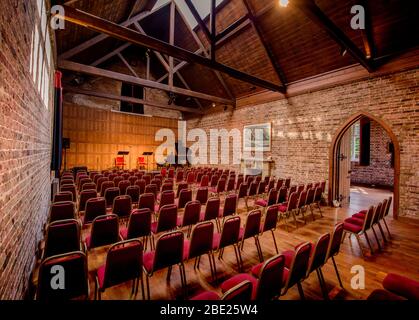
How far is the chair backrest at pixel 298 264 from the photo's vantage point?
208 centimetres

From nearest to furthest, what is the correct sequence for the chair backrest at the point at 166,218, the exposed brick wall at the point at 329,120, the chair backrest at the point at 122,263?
the chair backrest at the point at 122,263 < the chair backrest at the point at 166,218 < the exposed brick wall at the point at 329,120

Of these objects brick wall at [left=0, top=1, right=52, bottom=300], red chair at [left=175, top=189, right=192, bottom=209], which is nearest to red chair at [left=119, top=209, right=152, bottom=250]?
brick wall at [left=0, top=1, right=52, bottom=300]

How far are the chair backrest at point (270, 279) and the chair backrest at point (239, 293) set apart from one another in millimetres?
258

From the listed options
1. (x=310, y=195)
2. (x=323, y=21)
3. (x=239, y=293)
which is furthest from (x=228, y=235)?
(x=323, y=21)

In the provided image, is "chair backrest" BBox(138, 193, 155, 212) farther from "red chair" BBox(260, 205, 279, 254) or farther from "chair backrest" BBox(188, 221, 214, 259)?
"red chair" BBox(260, 205, 279, 254)

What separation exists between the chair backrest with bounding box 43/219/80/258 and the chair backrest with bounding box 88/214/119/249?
253 mm

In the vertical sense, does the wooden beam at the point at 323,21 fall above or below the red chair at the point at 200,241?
above

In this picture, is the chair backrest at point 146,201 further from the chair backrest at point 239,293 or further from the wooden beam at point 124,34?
the wooden beam at point 124,34

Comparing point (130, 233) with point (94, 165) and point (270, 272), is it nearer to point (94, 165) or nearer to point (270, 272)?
point (270, 272)

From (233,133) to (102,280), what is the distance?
1096 cm

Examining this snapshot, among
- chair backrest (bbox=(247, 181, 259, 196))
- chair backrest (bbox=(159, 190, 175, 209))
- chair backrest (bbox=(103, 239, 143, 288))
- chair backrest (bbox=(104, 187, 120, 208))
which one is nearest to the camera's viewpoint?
chair backrest (bbox=(103, 239, 143, 288))

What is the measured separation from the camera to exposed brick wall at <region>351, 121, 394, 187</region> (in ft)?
37.2

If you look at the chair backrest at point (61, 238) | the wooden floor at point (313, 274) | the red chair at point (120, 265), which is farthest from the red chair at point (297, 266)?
the chair backrest at point (61, 238)

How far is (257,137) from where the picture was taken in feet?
35.4
